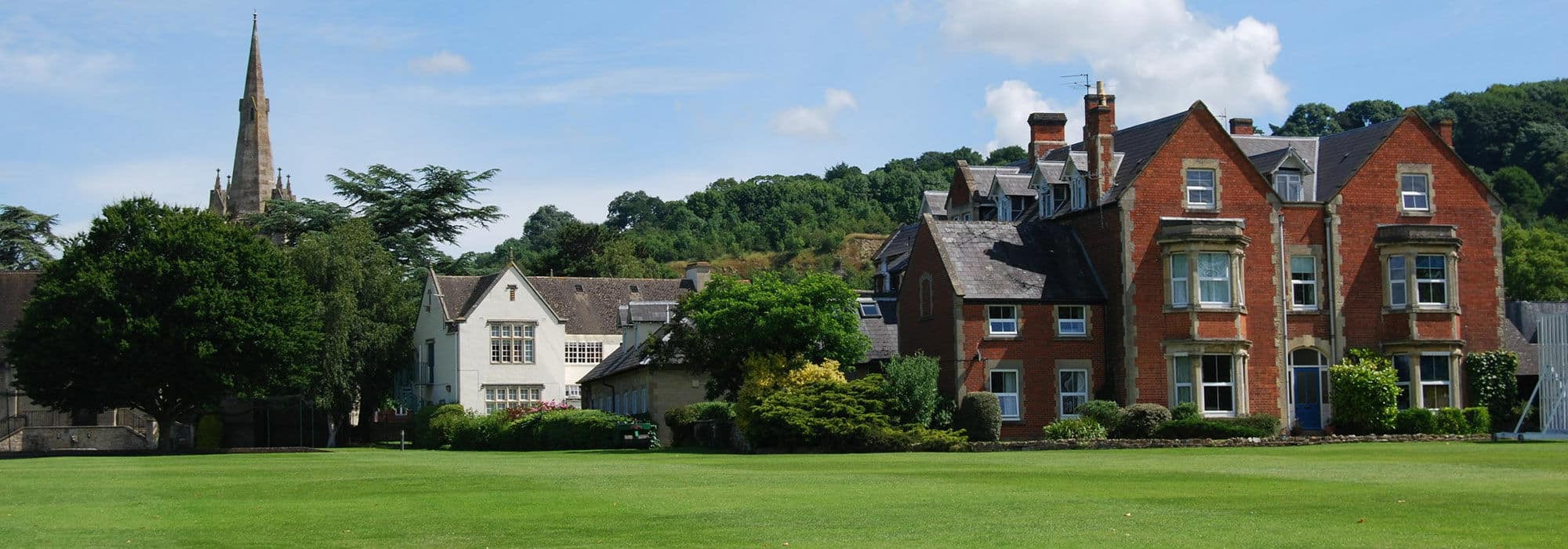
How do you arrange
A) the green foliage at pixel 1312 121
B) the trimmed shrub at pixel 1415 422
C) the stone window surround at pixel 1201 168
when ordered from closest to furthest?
the trimmed shrub at pixel 1415 422
the stone window surround at pixel 1201 168
the green foliage at pixel 1312 121

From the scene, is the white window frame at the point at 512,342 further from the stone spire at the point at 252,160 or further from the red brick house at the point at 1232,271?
the stone spire at the point at 252,160

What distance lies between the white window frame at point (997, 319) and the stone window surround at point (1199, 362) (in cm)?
434

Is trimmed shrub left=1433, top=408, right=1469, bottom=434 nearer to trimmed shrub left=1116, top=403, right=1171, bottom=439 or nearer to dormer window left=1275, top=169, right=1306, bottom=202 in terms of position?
dormer window left=1275, top=169, right=1306, bottom=202

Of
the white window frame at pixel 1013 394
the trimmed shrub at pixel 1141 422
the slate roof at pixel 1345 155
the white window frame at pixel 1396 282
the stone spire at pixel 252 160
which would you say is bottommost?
the trimmed shrub at pixel 1141 422

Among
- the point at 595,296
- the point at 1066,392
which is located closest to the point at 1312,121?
the point at 595,296

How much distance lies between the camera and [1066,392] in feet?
150

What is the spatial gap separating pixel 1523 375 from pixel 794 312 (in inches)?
930

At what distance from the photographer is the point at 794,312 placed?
4522 centimetres

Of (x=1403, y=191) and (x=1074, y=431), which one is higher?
(x=1403, y=191)

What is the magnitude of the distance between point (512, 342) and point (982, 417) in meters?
32.9

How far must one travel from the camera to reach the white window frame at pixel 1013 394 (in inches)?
1768

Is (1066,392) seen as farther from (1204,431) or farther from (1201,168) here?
(1201,168)

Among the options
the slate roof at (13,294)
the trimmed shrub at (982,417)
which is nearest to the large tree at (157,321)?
the slate roof at (13,294)

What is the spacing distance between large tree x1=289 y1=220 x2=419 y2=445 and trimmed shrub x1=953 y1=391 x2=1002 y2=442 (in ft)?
106
